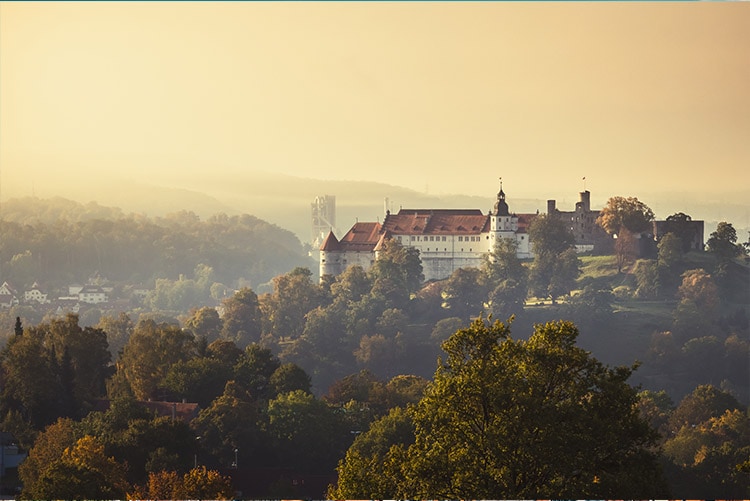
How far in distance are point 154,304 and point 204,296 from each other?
7077 mm

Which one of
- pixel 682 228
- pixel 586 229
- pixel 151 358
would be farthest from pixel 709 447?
pixel 682 228

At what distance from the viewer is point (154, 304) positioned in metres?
185

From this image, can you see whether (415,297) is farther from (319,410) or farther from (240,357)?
(319,410)

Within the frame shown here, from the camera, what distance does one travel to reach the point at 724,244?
134625mm

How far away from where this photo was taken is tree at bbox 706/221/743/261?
134000 mm

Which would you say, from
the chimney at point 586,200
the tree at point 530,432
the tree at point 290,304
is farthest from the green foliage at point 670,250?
the tree at point 530,432

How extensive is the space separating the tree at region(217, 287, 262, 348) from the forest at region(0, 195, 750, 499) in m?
0.26

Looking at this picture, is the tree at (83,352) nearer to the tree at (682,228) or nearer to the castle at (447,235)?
the castle at (447,235)

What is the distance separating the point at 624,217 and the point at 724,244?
28.3ft

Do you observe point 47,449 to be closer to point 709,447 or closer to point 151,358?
point 151,358

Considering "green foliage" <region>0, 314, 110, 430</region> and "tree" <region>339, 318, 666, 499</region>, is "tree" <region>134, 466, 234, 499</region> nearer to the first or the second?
"tree" <region>339, 318, 666, 499</region>

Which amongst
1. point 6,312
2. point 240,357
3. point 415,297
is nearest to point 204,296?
point 6,312

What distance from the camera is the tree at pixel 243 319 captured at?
409 ft

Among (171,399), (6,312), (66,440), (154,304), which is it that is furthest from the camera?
(154,304)
